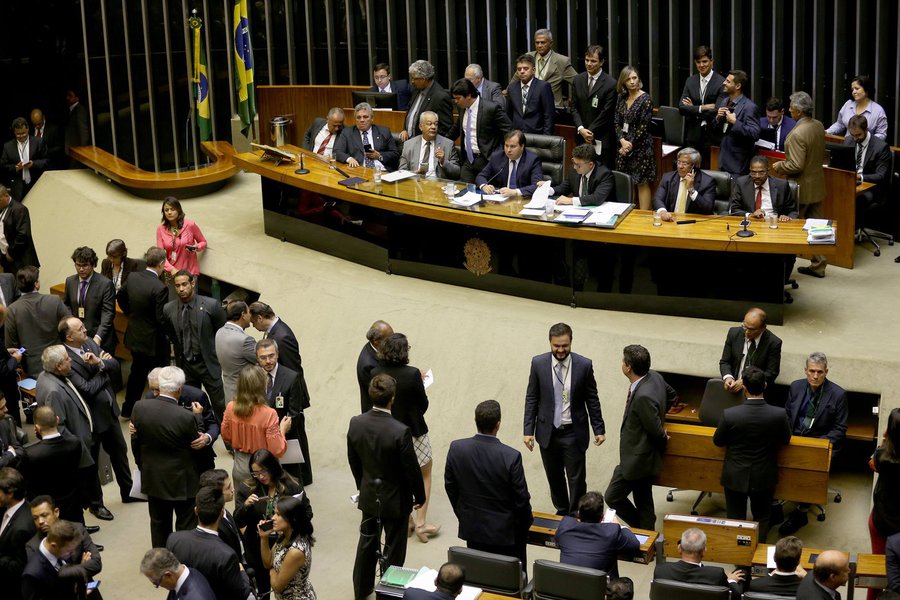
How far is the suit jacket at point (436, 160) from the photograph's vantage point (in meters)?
10.4

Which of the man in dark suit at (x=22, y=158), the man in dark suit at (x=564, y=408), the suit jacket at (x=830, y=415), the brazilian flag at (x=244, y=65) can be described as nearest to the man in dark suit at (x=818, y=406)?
the suit jacket at (x=830, y=415)

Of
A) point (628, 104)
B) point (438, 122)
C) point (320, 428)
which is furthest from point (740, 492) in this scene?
point (438, 122)

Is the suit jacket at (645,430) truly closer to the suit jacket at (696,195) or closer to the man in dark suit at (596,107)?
the suit jacket at (696,195)

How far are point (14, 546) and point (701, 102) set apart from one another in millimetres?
7156

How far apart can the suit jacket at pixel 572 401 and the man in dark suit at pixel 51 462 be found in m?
2.69

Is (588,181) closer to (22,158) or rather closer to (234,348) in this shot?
(234,348)

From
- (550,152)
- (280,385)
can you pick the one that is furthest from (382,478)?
(550,152)

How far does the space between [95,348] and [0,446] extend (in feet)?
3.96

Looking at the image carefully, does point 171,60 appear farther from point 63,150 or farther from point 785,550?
point 785,550

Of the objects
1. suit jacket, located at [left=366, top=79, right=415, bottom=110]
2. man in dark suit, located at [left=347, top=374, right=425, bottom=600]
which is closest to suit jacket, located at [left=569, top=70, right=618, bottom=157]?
suit jacket, located at [left=366, top=79, right=415, bottom=110]

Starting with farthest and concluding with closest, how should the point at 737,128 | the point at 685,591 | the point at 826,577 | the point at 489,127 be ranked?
the point at 489,127
the point at 737,128
the point at 685,591
the point at 826,577

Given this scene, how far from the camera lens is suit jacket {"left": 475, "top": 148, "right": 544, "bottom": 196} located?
971cm

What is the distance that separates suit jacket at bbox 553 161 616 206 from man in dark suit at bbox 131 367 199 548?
12.2ft

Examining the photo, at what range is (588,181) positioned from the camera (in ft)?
31.0
